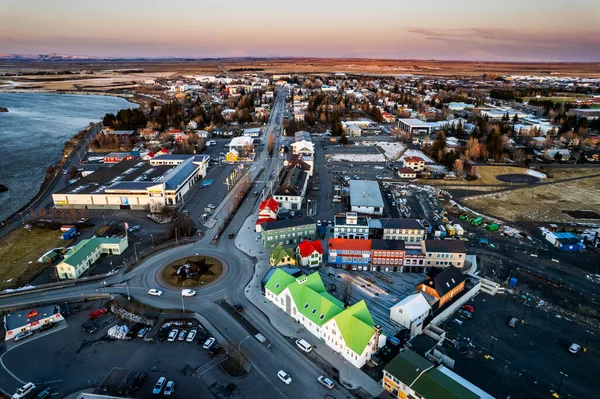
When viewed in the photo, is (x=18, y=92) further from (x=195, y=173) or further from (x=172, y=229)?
(x=172, y=229)

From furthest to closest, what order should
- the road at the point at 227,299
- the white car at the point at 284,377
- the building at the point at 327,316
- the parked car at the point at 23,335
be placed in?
the parked car at the point at 23,335 < the building at the point at 327,316 < the road at the point at 227,299 < the white car at the point at 284,377

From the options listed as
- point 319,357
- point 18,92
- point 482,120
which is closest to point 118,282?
point 319,357

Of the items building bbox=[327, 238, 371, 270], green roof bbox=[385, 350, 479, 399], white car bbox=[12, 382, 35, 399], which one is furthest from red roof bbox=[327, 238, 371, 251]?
white car bbox=[12, 382, 35, 399]

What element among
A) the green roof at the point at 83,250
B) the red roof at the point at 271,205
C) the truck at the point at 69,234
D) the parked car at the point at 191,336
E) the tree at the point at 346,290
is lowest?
the parked car at the point at 191,336

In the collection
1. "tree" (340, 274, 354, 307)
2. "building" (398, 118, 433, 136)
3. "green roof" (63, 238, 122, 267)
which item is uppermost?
"building" (398, 118, 433, 136)

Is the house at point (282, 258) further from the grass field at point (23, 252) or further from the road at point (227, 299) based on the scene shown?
the grass field at point (23, 252)

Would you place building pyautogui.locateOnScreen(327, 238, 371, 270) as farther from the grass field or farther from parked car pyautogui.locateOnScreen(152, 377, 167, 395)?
the grass field

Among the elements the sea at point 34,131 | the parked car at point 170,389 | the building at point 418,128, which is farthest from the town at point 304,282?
the building at point 418,128

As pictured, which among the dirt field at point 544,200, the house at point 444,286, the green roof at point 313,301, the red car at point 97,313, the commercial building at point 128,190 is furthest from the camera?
the commercial building at point 128,190
